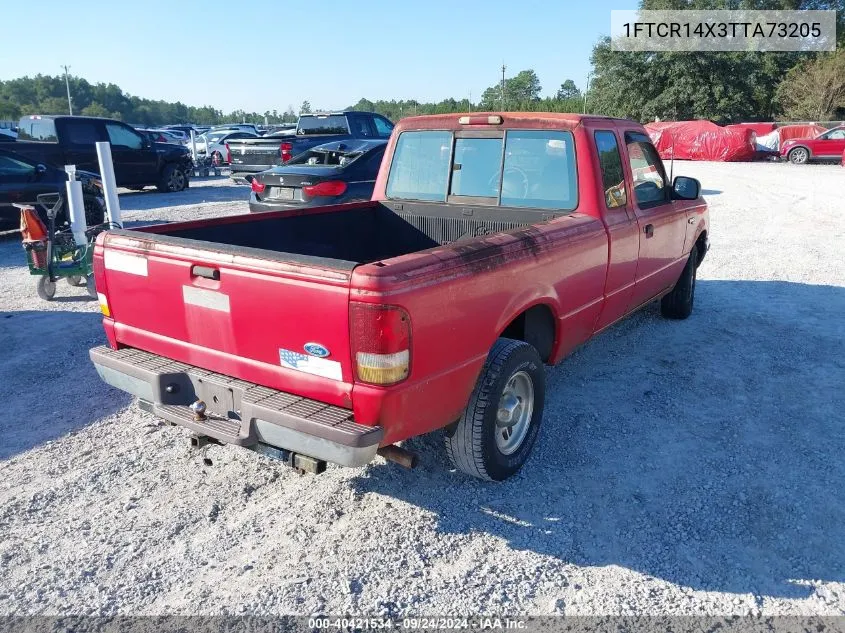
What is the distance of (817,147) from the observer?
90.2ft

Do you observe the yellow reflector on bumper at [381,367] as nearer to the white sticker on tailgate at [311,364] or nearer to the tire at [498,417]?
the white sticker on tailgate at [311,364]

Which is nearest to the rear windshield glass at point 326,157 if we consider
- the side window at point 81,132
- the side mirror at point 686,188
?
the side mirror at point 686,188

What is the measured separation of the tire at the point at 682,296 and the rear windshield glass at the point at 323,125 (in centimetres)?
1124

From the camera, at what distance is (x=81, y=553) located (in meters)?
3.07

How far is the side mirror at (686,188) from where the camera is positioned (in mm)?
5266

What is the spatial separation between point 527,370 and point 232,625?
192 centimetres

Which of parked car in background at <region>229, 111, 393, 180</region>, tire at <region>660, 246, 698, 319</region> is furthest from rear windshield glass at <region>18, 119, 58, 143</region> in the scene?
tire at <region>660, 246, 698, 319</region>

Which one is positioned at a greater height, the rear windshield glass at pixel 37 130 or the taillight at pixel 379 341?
the rear windshield glass at pixel 37 130

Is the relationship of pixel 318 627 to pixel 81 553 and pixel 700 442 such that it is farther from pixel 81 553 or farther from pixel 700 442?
pixel 700 442

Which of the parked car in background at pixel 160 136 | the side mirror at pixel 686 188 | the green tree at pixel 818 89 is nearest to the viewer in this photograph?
the side mirror at pixel 686 188

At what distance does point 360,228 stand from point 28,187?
8.29 meters

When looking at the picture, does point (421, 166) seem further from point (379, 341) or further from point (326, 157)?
point (326, 157)

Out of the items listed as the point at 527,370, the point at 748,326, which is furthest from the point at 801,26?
the point at 527,370

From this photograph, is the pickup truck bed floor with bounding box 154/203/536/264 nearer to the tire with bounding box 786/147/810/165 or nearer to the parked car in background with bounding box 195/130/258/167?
the parked car in background with bounding box 195/130/258/167
